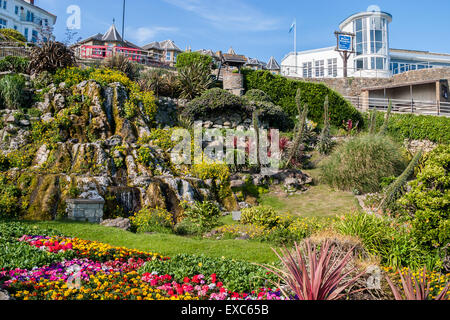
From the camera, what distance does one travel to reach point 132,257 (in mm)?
7418

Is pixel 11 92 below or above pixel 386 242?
above

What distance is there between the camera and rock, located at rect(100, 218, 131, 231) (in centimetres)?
1131

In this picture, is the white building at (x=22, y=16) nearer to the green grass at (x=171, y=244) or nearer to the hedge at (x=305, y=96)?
the hedge at (x=305, y=96)

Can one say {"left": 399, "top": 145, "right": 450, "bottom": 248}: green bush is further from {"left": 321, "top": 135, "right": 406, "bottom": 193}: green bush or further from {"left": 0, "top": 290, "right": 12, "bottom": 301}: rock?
{"left": 321, "top": 135, "right": 406, "bottom": 193}: green bush

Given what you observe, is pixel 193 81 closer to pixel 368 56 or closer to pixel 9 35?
pixel 9 35

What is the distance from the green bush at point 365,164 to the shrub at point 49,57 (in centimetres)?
1679

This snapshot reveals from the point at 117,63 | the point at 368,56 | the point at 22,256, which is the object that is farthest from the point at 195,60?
the point at 368,56

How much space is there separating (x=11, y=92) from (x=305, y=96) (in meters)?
20.3

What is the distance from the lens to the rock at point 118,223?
11312mm

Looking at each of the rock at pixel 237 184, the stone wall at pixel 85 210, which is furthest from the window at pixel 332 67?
the stone wall at pixel 85 210

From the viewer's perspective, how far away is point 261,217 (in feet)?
39.7

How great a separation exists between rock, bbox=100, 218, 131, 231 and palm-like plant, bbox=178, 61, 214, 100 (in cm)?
1407

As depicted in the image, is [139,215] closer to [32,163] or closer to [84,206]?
[84,206]

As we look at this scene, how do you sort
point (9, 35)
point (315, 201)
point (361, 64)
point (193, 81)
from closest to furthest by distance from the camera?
point (315, 201), point (193, 81), point (9, 35), point (361, 64)
